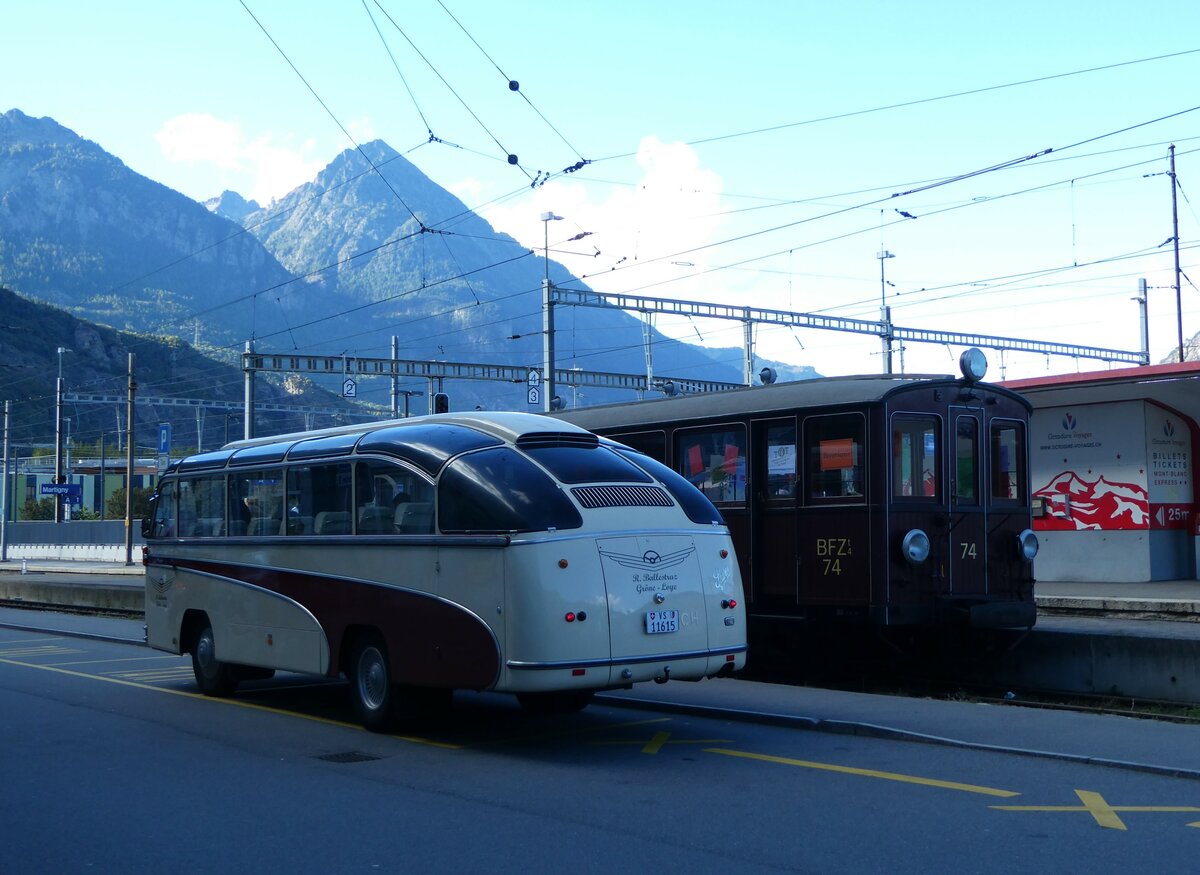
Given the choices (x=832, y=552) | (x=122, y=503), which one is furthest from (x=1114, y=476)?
(x=122, y=503)

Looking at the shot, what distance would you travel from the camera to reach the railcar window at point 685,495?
428 inches

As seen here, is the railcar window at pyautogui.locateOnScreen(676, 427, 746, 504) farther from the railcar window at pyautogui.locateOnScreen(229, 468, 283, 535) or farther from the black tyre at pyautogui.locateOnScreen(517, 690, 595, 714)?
the railcar window at pyautogui.locateOnScreen(229, 468, 283, 535)

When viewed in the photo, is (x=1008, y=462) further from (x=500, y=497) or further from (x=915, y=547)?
(x=500, y=497)

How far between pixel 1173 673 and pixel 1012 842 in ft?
23.4

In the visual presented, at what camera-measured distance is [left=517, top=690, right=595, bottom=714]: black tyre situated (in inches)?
463

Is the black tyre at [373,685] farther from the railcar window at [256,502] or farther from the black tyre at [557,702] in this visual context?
the railcar window at [256,502]

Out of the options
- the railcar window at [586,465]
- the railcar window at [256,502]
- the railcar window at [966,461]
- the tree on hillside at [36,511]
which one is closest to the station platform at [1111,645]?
the railcar window at [966,461]

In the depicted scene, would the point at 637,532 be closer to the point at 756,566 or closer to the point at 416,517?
the point at 416,517

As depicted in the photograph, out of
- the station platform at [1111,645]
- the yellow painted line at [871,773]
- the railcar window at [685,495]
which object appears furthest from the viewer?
the station platform at [1111,645]

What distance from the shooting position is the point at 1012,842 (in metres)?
7.10

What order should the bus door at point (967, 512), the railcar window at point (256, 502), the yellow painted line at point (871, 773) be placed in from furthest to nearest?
1. the bus door at point (967, 512)
2. the railcar window at point (256, 502)
3. the yellow painted line at point (871, 773)

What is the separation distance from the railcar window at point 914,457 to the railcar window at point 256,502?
6353 mm

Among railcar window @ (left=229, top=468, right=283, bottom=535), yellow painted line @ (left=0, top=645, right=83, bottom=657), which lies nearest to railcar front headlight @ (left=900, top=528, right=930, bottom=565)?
railcar window @ (left=229, top=468, right=283, bottom=535)

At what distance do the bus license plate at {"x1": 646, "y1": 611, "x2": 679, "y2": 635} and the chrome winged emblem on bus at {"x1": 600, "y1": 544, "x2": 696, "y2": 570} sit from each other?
0.36m
